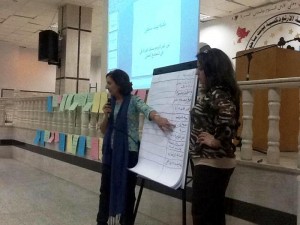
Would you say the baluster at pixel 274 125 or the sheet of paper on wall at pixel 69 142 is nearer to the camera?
the baluster at pixel 274 125

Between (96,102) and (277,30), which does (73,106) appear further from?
(277,30)

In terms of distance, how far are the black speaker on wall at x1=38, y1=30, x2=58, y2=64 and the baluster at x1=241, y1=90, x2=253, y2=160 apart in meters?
6.10

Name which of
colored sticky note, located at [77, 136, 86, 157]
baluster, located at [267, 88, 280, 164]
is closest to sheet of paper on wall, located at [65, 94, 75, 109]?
colored sticky note, located at [77, 136, 86, 157]

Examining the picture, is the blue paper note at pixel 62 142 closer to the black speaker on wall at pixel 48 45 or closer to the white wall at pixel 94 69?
the black speaker on wall at pixel 48 45

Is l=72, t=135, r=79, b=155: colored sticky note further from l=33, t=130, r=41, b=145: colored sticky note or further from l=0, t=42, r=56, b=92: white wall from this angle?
l=0, t=42, r=56, b=92: white wall

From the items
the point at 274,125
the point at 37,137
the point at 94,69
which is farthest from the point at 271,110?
the point at 94,69

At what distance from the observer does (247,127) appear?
2.19m

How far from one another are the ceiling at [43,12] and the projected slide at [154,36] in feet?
12.9

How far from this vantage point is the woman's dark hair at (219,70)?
1577mm

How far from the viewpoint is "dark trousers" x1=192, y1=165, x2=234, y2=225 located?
158cm

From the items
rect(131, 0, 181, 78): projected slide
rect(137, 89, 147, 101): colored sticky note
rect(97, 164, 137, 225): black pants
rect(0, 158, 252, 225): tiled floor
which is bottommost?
rect(0, 158, 252, 225): tiled floor

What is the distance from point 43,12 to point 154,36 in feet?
18.9

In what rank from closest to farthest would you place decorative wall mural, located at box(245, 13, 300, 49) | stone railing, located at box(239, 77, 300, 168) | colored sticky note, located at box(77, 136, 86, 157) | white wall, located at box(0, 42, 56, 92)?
stone railing, located at box(239, 77, 300, 168)
colored sticky note, located at box(77, 136, 86, 157)
decorative wall mural, located at box(245, 13, 300, 49)
white wall, located at box(0, 42, 56, 92)

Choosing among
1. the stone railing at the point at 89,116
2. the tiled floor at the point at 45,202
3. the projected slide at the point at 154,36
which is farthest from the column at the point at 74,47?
the projected slide at the point at 154,36
